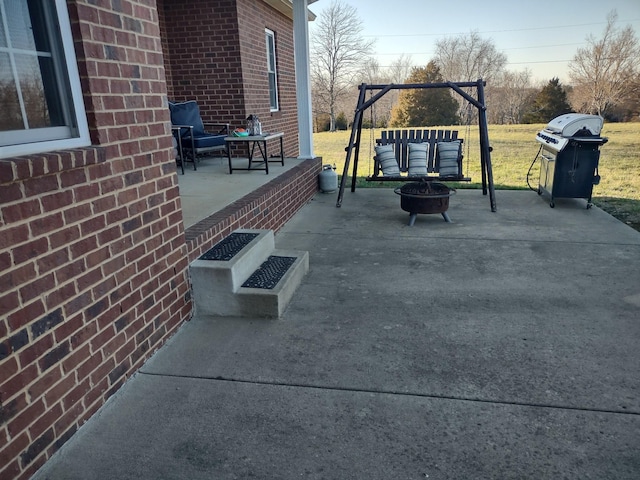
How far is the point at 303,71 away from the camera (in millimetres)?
7484

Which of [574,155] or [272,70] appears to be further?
[272,70]

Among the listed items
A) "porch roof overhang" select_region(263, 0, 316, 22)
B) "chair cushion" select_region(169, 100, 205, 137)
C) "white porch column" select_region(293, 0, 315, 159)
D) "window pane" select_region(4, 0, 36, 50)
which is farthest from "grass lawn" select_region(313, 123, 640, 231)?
"window pane" select_region(4, 0, 36, 50)

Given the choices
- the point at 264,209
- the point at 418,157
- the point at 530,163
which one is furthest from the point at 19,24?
the point at 530,163

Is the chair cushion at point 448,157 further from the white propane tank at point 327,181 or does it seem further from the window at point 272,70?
the window at point 272,70

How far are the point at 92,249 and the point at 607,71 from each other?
1108 inches

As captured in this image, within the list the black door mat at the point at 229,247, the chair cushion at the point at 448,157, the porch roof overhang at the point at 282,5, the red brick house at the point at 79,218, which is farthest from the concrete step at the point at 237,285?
the porch roof overhang at the point at 282,5

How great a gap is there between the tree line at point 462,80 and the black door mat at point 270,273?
56.8ft

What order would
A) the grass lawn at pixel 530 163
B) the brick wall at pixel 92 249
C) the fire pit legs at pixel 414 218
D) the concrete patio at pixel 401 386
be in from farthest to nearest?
the grass lawn at pixel 530 163 → the fire pit legs at pixel 414 218 → the concrete patio at pixel 401 386 → the brick wall at pixel 92 249

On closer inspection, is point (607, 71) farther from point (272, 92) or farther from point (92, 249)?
point (92, 249)

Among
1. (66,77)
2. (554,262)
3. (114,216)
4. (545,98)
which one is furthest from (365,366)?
(545,98)

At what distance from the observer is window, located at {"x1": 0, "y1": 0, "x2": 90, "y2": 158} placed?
6.23ft

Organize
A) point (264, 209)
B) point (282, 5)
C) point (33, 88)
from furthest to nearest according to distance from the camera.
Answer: point (282, 5) → point (264, 209) → point (33, 88)

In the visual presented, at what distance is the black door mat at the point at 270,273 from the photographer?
3357mm

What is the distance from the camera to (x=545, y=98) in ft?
79.9
